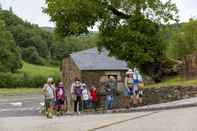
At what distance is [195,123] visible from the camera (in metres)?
20.3

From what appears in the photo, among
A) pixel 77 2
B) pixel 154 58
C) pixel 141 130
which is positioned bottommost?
pixel 141 130

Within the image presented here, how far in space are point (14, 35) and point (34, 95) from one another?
49615mm

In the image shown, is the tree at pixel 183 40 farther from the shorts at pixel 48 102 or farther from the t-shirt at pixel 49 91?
the t-shirt at pixel 49 91

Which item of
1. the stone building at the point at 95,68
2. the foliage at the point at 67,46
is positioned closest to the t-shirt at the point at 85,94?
the stone building at the point at 95,68

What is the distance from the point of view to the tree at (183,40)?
157ft

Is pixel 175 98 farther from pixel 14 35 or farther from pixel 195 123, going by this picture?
pixel 14 35

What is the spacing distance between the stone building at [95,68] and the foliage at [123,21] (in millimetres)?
11658

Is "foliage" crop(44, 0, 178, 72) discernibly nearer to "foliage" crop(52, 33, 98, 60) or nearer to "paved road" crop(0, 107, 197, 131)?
"paved road" crop(0, 107, 197, 131)

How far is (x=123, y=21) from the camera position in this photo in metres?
39.7

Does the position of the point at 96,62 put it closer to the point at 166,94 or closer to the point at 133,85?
the point at 166,94

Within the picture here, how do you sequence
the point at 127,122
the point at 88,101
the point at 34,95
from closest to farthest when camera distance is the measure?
1. the point at 127,122
2. the point at 88,101
3. the point at 34,95

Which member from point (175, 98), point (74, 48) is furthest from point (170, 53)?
point (74, 48)

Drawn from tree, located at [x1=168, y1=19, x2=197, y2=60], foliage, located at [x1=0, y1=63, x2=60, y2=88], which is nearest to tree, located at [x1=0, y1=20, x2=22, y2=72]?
foliage, located at [x1=0, y1=63, x2=60, y2=88]

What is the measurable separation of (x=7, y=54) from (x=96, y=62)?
61262mm
